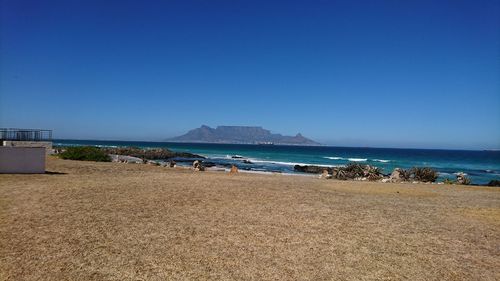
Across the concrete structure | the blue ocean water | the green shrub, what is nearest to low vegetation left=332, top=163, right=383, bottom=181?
the blue ocean water

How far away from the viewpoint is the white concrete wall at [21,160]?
15406 millimetres

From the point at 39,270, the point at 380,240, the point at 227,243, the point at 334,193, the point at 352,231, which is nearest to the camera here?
the point at 39,270

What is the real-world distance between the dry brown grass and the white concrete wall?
3.88m

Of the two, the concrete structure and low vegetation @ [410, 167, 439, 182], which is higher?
the concrete structure

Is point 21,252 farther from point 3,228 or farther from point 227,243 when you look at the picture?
point 227,243

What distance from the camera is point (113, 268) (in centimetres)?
542

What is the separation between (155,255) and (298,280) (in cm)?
209

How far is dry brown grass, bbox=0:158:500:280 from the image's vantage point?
5566 millimetres

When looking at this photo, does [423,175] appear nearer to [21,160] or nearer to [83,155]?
[21,160]

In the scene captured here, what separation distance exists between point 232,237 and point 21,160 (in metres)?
12.0

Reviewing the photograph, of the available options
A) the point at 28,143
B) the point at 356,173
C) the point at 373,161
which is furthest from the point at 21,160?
the point at 373,161

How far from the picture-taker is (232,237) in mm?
7207

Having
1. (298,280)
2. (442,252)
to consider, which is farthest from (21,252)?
(442,252)

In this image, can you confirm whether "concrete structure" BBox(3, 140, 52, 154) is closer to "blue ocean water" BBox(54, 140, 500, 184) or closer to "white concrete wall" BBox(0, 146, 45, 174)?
"white concrete wall" BBox(0, 146, 45, 174)
